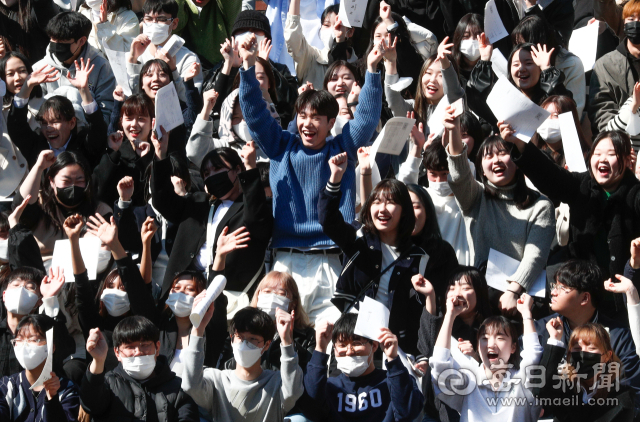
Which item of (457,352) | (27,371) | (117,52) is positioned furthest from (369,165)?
(117,52)

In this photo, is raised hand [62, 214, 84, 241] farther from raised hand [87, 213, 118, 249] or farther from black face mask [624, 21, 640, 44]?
black face mask [624, 21, 640, 44]

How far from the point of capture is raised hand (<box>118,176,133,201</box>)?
741 centimetres

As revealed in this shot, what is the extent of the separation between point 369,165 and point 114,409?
7.39 feet

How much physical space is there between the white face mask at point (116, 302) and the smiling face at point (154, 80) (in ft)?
7.34

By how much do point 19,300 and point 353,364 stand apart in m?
2.24

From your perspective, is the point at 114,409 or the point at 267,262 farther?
the point at 267,262

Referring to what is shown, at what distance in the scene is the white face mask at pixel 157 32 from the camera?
31.1 feet

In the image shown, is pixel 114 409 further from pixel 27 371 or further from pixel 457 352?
pixel 457 352

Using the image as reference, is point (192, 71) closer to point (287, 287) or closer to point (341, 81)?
point (341, 81)

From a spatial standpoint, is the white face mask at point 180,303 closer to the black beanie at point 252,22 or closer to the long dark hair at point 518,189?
the long dark hair at point 518,189

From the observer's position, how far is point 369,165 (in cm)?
683

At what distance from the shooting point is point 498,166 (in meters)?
6.82

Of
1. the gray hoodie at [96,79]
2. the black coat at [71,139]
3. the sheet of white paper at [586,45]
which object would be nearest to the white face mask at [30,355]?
the black coat at [71,139]

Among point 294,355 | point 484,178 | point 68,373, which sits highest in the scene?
point 484,178
